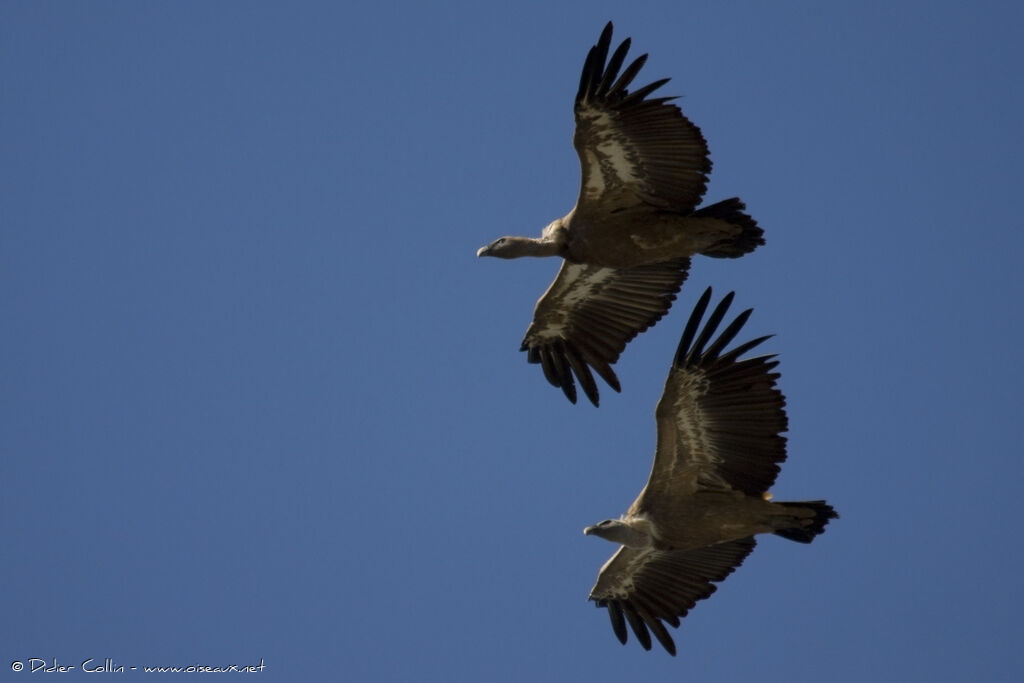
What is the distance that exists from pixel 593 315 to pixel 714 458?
130 inches

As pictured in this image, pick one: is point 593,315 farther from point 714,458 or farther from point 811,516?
point 811,516

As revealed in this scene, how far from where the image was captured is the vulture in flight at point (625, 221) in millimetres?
17859

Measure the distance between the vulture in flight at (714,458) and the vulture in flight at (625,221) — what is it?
1.21 meters

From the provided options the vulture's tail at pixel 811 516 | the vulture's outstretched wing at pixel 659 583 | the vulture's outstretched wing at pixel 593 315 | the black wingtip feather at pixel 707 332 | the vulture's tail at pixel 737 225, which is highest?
the vulture's outstretched wing at pixel 593 315

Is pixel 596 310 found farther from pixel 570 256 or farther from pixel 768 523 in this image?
pixel 768 523

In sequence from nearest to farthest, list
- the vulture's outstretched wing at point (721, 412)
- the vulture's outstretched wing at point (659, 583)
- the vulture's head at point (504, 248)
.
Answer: the vulture's outstretched wing at point (721, 412) < the vulture's outstretched wing at point (659, 583) < the vulture's head at point (504, 248)

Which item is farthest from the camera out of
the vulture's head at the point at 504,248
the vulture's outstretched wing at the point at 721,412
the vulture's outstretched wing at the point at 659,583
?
the vulture's head at the point at 504,248

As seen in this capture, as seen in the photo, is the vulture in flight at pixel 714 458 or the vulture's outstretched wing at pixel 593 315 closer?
the vulture in flight at pixel 714 458

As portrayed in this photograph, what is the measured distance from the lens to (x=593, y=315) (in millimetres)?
20266

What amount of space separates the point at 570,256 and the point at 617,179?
1.07m

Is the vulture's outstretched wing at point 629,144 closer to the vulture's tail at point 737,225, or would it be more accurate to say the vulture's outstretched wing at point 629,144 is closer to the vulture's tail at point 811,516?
the vulture's tail at point 737,225

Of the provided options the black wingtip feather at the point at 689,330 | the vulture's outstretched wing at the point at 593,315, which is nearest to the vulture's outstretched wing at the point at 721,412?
the black wingtip feather at the point at 689,330

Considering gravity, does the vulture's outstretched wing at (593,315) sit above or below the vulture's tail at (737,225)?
above

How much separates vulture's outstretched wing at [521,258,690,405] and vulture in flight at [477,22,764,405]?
1cm
